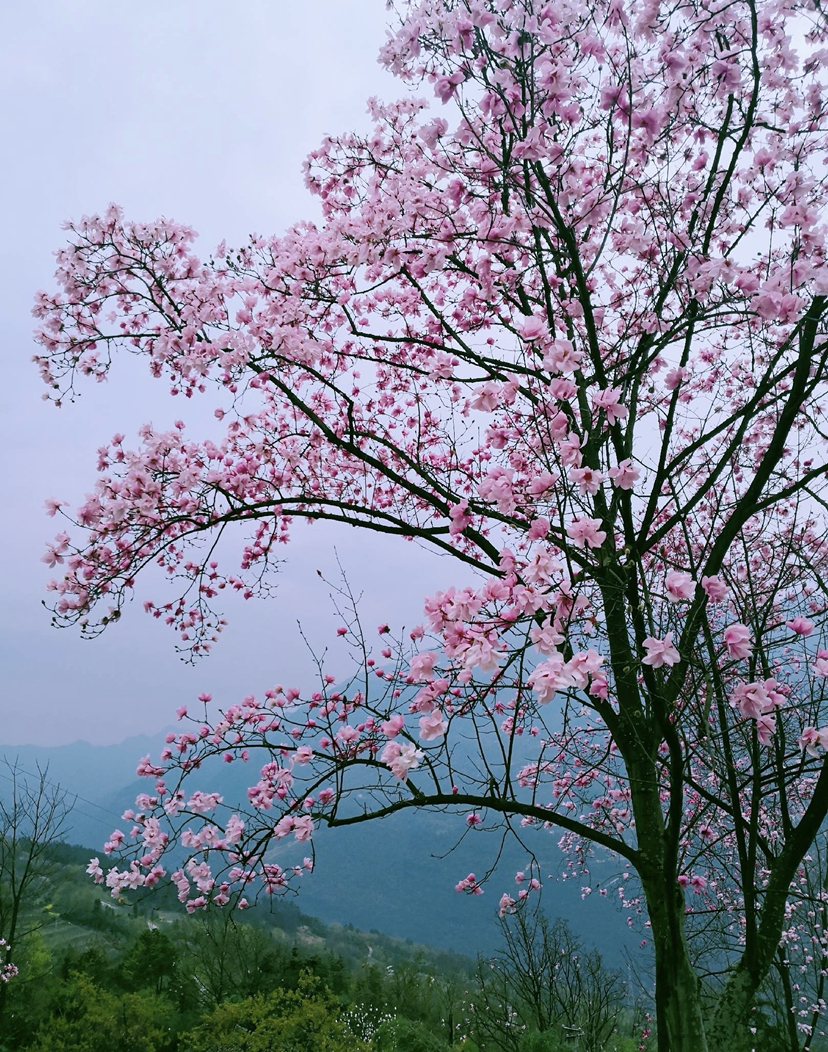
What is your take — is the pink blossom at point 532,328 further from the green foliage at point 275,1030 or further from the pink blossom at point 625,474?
the green foliage at point 275,1030

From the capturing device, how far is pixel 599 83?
4000 millimetres

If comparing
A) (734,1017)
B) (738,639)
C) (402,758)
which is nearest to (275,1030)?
(734,1017)

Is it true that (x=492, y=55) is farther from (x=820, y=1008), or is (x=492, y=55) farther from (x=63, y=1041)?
(x=63, y=1041)

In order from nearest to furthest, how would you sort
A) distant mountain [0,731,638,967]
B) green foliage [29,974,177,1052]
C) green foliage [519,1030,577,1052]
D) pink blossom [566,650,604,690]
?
pink blossom [566,650,604,690]
green foliage [519,1030,577,1052]
green foliage [29,974,177,1052]
distant mountain [0,731,638,967]

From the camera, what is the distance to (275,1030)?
29.4 ft

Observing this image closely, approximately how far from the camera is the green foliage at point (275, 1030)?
8828 mm

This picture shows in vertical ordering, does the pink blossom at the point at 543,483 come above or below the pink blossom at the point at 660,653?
above

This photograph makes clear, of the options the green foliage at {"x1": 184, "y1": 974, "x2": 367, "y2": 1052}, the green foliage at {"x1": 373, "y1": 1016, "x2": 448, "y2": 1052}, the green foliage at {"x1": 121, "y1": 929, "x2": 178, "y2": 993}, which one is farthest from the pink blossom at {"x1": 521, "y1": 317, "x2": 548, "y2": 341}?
the green foliage at {"x1": 121, "y1": 929, "x2": 178, "y2": 993}

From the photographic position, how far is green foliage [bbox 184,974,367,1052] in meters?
8.83

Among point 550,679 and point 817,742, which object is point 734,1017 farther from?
point 550,679

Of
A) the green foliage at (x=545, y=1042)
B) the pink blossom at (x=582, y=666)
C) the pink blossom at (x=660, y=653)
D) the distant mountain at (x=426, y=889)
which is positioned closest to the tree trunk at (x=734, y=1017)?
the pink blossom at (x=660, y=653)

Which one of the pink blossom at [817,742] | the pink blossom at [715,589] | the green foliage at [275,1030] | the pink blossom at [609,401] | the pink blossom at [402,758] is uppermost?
the pink blossom at [609,401]

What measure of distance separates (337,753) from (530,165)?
154 inches

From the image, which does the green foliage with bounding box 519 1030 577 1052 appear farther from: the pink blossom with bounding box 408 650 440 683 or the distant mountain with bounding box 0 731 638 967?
the distant mountain with bounding box 0 731 638 967
